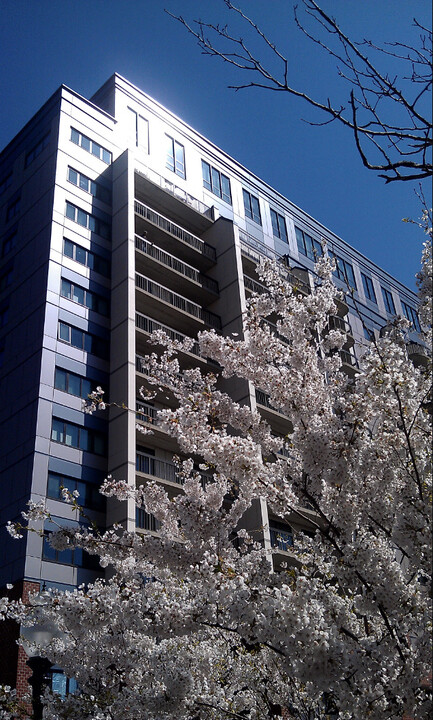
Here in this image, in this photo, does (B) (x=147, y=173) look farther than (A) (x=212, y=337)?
Yes

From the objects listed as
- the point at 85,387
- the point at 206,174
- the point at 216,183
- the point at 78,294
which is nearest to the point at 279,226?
the point at 216,183

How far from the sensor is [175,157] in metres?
37.8

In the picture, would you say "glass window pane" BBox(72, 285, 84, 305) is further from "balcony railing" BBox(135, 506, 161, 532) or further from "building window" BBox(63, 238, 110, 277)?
"balcony railing" BBox(135, 506, 161, 532)

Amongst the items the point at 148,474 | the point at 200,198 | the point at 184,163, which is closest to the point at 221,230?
the point at 200,198

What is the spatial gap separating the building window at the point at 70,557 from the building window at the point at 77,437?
13.1 feet

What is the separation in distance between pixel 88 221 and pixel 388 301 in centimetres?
2975

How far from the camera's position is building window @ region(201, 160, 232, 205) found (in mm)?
39375

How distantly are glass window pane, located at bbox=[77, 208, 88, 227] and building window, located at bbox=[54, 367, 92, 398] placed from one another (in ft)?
27.4

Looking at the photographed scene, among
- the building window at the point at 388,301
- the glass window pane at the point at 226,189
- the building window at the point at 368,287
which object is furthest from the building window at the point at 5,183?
the building window at the point at 388,301

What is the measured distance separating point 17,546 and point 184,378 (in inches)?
577

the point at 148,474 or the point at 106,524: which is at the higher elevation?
the point at 148,474

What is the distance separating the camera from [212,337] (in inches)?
395

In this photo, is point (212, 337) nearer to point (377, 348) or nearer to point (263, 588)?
point (377, 348)

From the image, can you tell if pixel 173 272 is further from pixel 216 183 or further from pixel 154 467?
pixel 216 183
